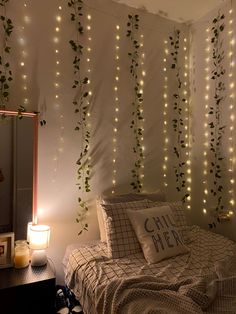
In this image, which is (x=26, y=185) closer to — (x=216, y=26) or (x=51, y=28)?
(x=51, y=28)

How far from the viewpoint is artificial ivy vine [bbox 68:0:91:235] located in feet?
7.23

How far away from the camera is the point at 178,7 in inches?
99.6

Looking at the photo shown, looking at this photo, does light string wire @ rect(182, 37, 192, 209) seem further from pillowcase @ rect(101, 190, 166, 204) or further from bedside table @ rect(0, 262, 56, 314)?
bedside table @ rect(0, 262, 56, 314)

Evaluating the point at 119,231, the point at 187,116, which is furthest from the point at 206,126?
the point at 119,231

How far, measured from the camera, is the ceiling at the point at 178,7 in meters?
2.44

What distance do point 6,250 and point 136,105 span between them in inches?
66.3

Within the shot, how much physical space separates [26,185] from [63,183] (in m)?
0.30

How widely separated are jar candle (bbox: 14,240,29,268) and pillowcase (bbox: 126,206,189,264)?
0.79m

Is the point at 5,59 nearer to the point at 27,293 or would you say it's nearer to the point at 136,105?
the point at 136,105

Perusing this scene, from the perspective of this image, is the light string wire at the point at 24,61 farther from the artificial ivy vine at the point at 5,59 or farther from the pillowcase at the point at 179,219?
the pillowcase at the point at 179,219

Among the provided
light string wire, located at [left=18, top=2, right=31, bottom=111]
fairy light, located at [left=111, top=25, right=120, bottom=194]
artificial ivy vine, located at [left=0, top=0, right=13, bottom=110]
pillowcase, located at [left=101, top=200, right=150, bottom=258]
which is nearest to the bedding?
pillowcase, located at [left=101, top=200, right=150, bottom=258]

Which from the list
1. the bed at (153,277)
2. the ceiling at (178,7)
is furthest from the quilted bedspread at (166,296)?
the ceiling at (178,7)

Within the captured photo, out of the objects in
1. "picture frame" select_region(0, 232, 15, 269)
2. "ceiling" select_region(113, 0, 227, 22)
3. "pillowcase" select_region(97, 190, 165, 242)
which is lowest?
"picture frame" select_region(0, 232, 15, 269)

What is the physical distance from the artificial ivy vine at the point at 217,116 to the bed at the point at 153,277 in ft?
1.60
